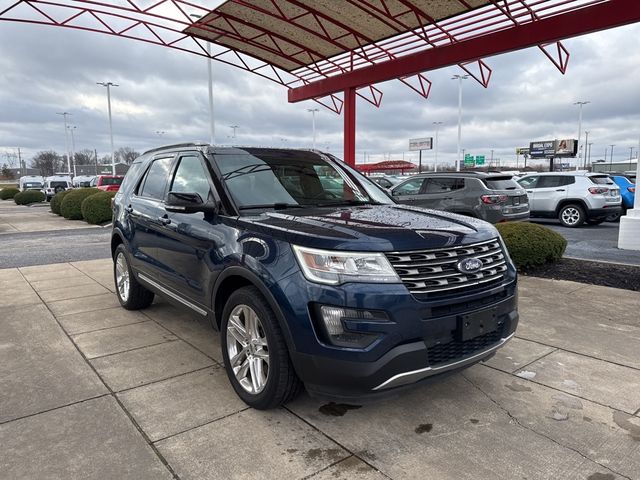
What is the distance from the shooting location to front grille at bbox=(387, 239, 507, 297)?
8.75 feet

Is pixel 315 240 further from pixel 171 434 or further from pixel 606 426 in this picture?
pixel 606 426

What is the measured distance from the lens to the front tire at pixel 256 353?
282 centimetres

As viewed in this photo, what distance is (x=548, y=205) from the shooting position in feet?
47.6

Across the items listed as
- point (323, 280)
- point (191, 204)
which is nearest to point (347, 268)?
point (323, 280)

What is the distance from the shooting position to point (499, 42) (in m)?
11.2

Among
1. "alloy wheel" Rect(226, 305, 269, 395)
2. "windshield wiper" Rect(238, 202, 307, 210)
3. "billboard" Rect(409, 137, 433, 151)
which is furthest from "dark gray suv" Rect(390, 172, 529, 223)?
"billboard" Rect(409, 137, 433, 151)

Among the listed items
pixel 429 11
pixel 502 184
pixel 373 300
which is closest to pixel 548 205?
pixel 502 184

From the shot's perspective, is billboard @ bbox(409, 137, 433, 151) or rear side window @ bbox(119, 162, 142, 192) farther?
billboard @ bbox(409, 137, 433, 151)

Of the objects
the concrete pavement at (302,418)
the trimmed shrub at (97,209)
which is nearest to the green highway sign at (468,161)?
the trimmed shrub at (97,209)

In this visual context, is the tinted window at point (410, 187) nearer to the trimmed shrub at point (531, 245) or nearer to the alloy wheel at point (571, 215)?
the trimmed shrub at point (531, 245)

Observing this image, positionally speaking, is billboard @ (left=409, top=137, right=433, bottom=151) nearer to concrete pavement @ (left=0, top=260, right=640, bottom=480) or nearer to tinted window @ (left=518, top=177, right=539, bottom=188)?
tinted window @ (left=518, top=177, right=539, bottom=188)

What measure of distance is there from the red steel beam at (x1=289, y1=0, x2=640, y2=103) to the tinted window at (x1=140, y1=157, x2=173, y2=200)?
9.38 m

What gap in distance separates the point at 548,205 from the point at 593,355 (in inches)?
462

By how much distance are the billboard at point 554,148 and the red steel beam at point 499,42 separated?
156 feet
